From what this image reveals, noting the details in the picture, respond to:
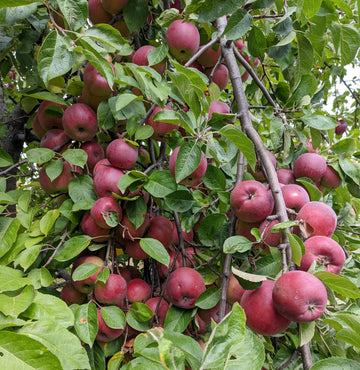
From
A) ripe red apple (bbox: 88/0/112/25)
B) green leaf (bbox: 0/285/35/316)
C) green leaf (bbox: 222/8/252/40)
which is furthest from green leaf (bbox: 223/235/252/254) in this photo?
ripe red apple (bbox: 88/0/112/25)

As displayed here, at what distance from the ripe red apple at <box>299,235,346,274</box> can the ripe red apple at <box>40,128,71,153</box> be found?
85 cm

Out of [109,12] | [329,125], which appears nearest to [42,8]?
[109,12]

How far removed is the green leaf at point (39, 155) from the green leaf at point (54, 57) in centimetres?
27

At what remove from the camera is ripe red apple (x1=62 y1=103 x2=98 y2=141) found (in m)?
1.09

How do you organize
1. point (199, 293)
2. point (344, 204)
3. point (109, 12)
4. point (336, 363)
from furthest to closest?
1. point (344, 204)
2. point (109, 12)
3. point (199, 293)
4. point (336, 363)

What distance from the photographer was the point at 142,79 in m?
0.94

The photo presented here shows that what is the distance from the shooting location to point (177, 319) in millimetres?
A: 921

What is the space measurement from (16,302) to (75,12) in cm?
67

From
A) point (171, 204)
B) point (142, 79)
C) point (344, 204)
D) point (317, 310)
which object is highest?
point (142, 79)

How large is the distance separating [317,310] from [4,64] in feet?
5.46

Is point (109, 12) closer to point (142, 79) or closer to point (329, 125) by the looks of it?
point (142, 79)

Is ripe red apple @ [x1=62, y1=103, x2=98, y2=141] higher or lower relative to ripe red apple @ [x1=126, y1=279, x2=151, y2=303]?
higher

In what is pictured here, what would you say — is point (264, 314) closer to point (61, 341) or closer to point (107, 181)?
point (61, 341)

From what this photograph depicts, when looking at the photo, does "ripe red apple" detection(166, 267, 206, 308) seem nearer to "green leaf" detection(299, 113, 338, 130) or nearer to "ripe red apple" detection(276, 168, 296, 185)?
"ripe red apple" detection(276, 168, 296, 185)
